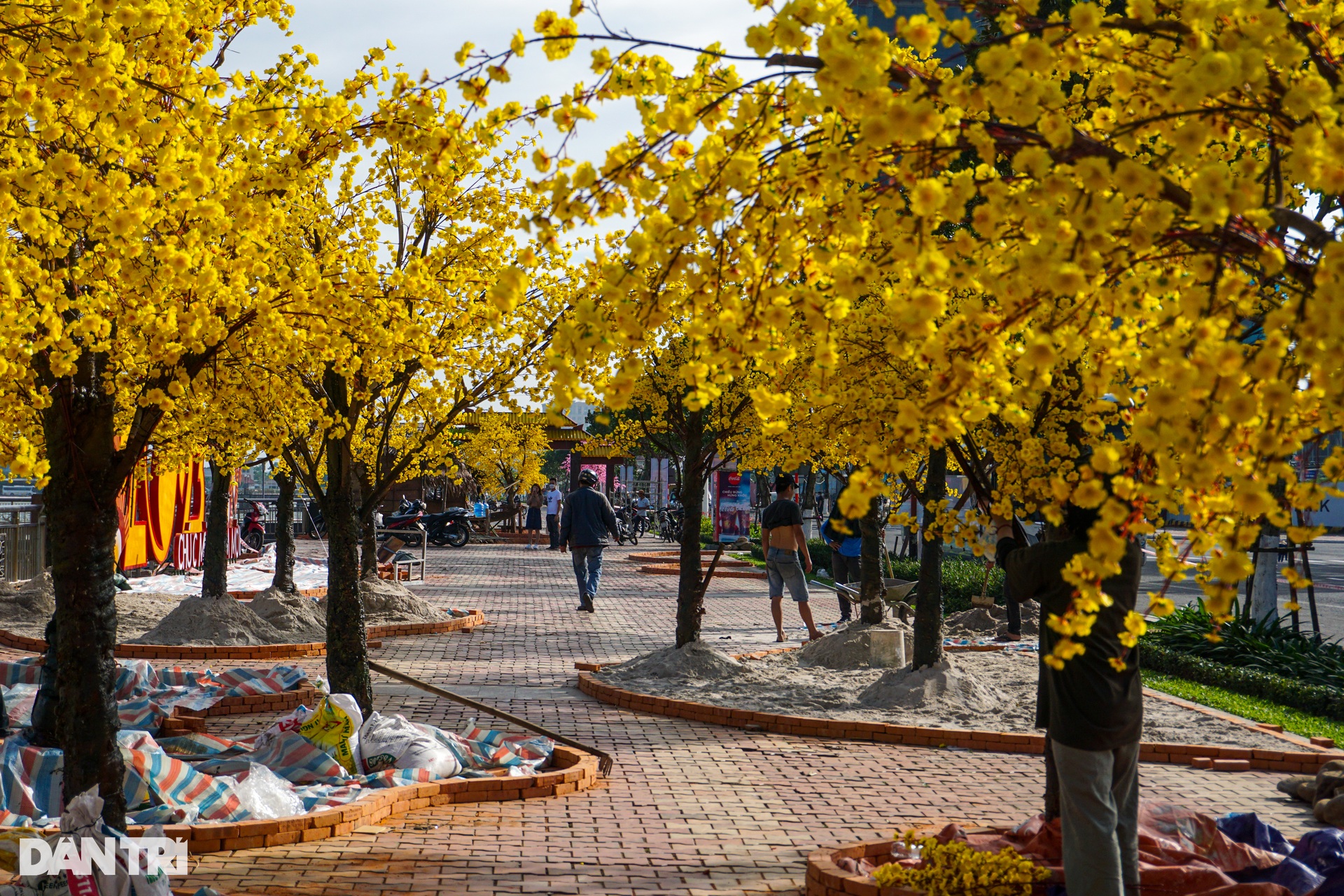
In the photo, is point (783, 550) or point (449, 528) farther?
point (449, 528)

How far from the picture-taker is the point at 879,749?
7473 millimetres

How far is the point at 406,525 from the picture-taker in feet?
93.6

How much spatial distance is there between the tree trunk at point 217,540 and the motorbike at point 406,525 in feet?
37.9

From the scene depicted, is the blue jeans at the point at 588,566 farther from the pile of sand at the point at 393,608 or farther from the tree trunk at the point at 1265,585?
the tree trunk at the point at 1265,585

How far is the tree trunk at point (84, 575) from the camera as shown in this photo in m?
4.66

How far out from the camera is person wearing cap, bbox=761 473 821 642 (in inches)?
482

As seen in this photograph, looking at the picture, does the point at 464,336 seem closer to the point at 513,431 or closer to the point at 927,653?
the point at 927,653

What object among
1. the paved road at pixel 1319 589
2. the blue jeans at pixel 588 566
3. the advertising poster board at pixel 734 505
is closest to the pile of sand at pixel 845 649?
the paved road at pixel 1319 589

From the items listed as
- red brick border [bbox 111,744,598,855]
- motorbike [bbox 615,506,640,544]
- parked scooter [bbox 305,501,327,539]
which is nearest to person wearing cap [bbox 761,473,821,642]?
red brick border [bbox 111,744,598,855]

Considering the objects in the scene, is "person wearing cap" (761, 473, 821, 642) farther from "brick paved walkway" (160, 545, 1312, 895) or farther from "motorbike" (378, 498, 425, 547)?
"motorbike" (378, 498, 425, 547)

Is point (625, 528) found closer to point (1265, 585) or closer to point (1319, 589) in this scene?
Result: point (1319, 589)

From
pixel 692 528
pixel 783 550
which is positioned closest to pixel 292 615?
pixel 692 528

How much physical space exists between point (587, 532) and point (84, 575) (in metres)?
10.3

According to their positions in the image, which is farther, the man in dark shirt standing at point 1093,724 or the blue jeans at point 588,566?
the blue jeans at point 588,566
